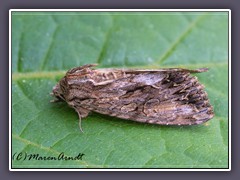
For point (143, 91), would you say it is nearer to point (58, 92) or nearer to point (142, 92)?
point (142, 92)

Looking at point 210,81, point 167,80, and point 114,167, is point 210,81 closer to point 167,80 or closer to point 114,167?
point 167,80

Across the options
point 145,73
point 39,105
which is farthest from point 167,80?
point 39,105

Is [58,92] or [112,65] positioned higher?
[112,65]

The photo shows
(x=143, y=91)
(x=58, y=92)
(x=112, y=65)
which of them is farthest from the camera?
(x=112, y=65)

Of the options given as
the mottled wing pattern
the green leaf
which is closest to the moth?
the mottled wing pattern

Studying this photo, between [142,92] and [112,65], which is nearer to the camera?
[142,92]

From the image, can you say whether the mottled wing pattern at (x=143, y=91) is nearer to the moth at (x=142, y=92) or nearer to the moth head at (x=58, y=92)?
the moth at (x=142, y=92)

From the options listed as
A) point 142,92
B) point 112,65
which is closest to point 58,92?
point 112,65

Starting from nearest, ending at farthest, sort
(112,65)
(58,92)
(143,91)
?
(143,91) < (58,92) < (112,65)
